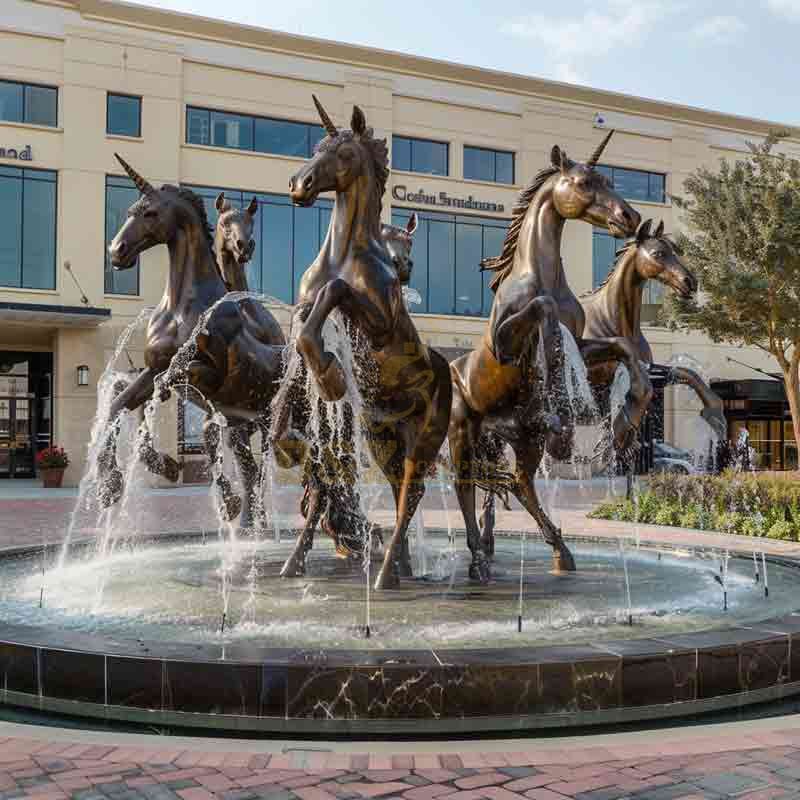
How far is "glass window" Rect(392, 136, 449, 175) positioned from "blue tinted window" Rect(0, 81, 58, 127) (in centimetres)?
1107

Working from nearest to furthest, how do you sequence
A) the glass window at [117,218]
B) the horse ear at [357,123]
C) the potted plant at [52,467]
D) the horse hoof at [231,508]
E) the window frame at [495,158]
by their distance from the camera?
the horse ear at [357,123], the horse hoof at [231,508], the potted plant at [52,467], the glass window at [117,218], the window frame at [495,158]

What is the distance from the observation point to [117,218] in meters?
26.8

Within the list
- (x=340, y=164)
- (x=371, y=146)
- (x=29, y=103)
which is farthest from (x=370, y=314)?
(x=29, y=103)

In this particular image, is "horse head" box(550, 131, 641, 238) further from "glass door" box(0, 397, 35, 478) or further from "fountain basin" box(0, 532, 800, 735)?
"glass door" box(0, 397, 35, 478)

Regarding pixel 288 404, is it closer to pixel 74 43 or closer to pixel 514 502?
pixel 514 502

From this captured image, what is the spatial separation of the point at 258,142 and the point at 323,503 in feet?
75.7

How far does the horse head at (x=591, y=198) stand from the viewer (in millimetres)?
6863

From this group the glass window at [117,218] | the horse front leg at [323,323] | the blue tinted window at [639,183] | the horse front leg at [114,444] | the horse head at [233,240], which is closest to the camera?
the horse front leg at [323,323]

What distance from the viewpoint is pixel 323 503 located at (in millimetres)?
8062

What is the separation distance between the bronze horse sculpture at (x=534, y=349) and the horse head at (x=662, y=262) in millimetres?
1167

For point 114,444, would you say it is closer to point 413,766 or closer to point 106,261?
point 413,766

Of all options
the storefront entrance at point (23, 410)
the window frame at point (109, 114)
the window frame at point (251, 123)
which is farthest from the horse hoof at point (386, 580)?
the storefront entrance at point (23, 410)

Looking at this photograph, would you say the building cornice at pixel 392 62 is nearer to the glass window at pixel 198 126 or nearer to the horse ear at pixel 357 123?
the glass window at pixel 198 126

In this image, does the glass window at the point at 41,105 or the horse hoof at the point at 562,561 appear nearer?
the horse hoof at the point at 562,561
